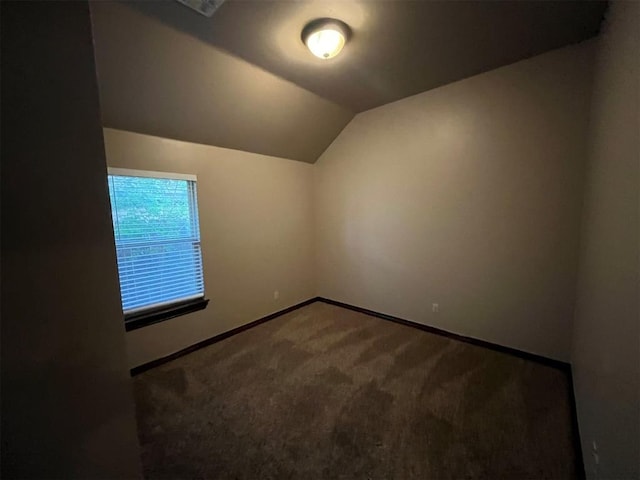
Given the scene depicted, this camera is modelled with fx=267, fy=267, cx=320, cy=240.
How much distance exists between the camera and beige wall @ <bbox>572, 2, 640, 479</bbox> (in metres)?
1.00

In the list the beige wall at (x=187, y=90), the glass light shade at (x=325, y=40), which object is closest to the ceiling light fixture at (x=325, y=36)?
the glass light shade at (x=325, y=40)

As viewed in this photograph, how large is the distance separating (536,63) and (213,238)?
355 cm

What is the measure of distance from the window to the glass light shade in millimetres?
1759

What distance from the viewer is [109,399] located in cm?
64

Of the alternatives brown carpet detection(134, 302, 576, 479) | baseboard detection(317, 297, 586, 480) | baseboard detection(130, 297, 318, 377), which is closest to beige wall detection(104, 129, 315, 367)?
baseboard detection(130, 297, 318, 377)

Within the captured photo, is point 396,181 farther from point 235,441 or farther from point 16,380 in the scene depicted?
point 16,380

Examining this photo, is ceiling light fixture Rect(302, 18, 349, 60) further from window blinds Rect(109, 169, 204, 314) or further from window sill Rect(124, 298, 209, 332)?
window sill Rect(124, 298, 209, 332)

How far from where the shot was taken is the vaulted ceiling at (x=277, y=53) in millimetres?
1720

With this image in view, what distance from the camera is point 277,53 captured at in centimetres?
214

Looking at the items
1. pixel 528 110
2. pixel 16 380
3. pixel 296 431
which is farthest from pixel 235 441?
pixel 528 110

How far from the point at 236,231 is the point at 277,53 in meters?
1.94

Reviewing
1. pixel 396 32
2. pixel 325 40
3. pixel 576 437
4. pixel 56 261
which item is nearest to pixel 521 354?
pixel 576 437

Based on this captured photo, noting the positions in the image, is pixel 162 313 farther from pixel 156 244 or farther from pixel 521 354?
pixel 521 354

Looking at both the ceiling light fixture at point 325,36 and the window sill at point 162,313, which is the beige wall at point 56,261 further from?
the window sill at point 162,313
